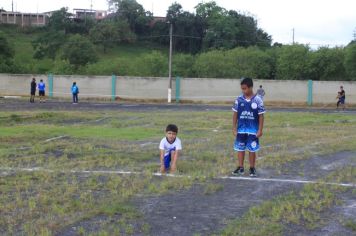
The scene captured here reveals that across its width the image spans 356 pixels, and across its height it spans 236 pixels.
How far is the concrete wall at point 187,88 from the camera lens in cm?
4125

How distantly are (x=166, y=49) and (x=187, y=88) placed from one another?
183 feet

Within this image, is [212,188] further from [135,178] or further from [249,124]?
[249,124]

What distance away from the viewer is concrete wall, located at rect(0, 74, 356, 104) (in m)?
41.2

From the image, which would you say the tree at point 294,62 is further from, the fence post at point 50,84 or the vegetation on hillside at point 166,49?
the fence post at point 50,84

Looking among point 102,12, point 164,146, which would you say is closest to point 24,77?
point 164,146

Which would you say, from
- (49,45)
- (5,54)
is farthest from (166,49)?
(5,54)

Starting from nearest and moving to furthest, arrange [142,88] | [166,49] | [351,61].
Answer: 1. [142,88]
2. [351,61]
3. [166,49]

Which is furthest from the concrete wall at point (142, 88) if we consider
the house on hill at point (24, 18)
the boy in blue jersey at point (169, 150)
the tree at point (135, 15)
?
the house on hill at point (24, 18)

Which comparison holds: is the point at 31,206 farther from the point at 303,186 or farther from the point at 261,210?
the point at 303,186

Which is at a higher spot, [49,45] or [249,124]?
[49,45]

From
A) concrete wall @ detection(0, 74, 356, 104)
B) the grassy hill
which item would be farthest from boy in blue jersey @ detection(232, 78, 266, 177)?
the grassy hill

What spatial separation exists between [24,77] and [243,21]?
51.9 m

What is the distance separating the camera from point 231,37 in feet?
276

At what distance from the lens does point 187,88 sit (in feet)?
139
